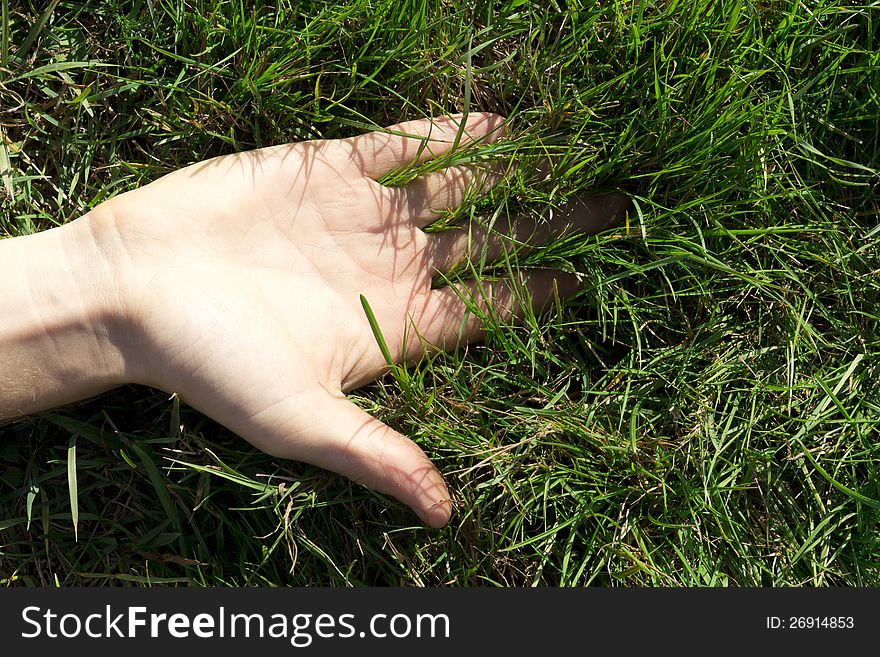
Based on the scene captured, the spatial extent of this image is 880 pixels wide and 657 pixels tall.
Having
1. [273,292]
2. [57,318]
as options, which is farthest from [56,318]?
[273,292]

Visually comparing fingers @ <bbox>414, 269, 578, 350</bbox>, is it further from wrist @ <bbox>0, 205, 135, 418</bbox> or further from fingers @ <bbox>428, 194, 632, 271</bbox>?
wrist @ <bbox>0, 205, 135, 418</bbox>

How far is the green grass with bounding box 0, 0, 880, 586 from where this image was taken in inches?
106

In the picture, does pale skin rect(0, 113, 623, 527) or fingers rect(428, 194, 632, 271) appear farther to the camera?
fingers rect(428, 194, 632, 271)

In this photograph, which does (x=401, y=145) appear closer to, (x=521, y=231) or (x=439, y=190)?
(x=439, y=190)

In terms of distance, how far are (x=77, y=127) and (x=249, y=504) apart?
4.53 feet

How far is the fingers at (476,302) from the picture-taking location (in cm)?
275

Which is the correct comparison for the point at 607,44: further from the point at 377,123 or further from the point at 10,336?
the point at 10,336

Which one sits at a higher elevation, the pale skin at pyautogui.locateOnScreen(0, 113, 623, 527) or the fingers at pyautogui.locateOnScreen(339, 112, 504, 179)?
the fingers at pyautogui.locateOnScreen(339, 112, 504, 179)

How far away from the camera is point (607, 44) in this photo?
2697mm

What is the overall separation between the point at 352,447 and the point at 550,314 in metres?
0.81

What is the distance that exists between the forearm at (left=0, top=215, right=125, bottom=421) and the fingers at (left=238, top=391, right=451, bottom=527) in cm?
53

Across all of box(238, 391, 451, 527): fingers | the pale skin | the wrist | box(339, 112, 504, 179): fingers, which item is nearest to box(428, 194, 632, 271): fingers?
the pale skin

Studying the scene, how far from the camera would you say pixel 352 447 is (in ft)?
8.27

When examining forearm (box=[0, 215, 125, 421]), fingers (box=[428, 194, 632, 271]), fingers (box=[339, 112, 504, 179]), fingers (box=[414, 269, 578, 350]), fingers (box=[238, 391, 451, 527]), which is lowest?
fingers (box=[238, 391, 451, 527])
